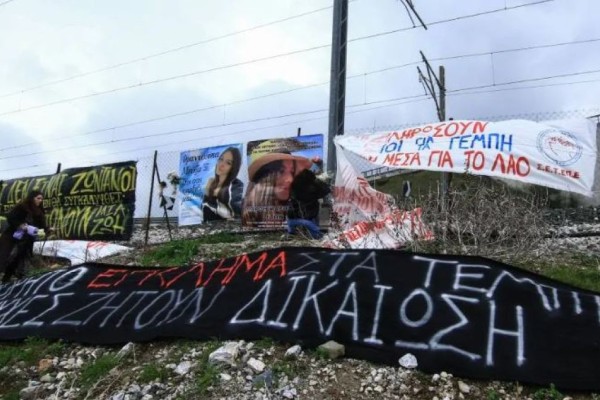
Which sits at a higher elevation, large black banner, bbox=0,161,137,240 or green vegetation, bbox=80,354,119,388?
large black banner, bbox=0,161,137,240

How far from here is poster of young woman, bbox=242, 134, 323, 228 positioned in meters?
9.49

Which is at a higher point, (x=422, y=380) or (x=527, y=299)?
(x=527, y=299)

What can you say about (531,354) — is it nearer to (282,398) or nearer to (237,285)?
(282,398)

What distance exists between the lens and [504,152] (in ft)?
25.2

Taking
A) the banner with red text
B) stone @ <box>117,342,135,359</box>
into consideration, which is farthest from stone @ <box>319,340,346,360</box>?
the banner with red text

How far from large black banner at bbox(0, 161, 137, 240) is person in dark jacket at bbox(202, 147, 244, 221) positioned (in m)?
1.42

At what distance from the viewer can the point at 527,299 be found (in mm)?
3871

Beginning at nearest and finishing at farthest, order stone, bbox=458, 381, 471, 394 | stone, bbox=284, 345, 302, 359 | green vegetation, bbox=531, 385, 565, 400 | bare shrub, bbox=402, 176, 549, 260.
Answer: green vegetation, bbox=531, 385, 565, 400 → stone, bbox=458, 381, 471, 394 → stone, bbox=284, 345, 302, 359 → bare shrub, bbox=402, 176, 549, 260

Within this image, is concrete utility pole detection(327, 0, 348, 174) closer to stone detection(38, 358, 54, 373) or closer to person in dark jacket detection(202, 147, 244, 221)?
person in dark jacket detection(202, 147, 244, 221)

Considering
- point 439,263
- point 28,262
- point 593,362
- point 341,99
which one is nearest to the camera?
point 593,362

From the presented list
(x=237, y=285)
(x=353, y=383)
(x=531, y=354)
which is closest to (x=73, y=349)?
(x=237, y=285)

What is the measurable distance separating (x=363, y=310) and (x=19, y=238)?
607 centimetres

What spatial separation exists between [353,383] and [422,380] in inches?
16.8

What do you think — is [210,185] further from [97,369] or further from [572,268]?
[572,268]
